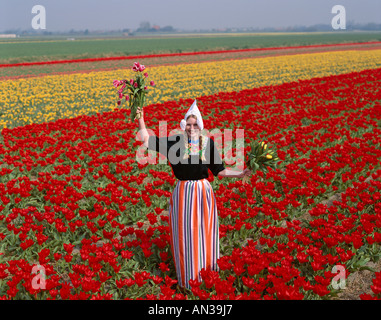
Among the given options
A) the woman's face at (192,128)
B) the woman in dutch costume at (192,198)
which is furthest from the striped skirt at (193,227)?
the woman's face at (192,128)

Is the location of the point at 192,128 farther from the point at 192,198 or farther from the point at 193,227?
the point at 193,227

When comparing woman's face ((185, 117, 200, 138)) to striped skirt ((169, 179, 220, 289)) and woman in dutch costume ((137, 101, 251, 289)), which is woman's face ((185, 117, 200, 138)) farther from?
striped skirt ((169, 179, 220, 289))

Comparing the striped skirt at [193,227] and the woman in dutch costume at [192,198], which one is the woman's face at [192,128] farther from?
the striped skirt at [193,227]

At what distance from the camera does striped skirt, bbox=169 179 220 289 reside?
11.7 ft

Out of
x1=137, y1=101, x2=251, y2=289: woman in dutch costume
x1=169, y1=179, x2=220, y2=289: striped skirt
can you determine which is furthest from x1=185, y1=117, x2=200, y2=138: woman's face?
x1=169, y1=179, x2=220, y2=289: striped skirt

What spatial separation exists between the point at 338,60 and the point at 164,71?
53.3 feet

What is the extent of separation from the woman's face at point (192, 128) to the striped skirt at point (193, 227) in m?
0.48

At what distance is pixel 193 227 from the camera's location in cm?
359

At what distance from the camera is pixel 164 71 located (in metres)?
26.7

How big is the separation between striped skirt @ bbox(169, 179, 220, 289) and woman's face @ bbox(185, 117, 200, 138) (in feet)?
1.59

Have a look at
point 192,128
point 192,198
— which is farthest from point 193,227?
point 192,128

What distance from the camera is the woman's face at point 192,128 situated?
342 cm

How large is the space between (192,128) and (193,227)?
1003 millimetres
